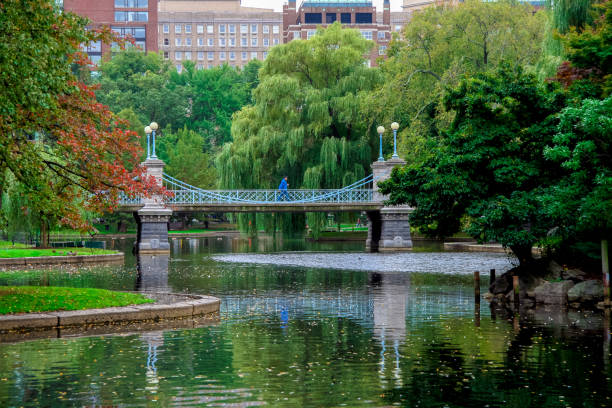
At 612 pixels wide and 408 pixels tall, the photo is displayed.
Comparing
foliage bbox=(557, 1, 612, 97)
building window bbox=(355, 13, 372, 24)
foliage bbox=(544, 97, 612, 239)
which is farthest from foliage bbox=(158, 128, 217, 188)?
building window bbox=(355, 13, 372, 24)

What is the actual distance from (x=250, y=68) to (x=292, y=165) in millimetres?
64618

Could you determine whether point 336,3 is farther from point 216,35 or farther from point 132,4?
point 216,35

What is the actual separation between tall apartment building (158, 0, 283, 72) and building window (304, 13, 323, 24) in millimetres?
28193

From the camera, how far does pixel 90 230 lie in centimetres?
2089

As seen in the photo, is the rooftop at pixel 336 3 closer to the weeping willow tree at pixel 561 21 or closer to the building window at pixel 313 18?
the building window at pixel 313 18

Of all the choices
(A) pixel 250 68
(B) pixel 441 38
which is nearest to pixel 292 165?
(B) pixel 441 38

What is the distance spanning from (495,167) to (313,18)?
13342 cm

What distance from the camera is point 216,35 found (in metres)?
182

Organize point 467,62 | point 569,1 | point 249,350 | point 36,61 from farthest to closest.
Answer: point 467,62 < point 569,1 < point 36,61 < point 249,350

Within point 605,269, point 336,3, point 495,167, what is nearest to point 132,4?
point 336,3

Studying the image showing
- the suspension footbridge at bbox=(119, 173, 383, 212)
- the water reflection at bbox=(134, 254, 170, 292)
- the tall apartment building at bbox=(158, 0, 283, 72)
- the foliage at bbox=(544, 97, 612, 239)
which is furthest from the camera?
the tall apartment building at bbox=(158, 0, 283, 72)

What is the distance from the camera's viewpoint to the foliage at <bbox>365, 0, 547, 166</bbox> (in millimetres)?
46469

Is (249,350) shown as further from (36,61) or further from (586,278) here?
(586,278)

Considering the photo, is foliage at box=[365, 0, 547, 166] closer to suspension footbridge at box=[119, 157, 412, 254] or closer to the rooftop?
suspension footbridge at box=[119, 157, 412, 254]
